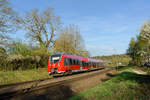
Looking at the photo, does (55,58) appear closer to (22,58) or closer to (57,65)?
(57,65)

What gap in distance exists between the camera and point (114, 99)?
24.7ft

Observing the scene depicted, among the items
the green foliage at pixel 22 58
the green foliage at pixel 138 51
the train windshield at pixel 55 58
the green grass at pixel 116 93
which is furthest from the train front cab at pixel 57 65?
the green foliage at pixel 138 51

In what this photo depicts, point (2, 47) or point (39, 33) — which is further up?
point (39, 33)

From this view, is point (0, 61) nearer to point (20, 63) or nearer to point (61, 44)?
point (20, 63)

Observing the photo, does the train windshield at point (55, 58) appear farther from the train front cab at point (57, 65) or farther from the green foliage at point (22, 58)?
the green foliage at point (22, 58)

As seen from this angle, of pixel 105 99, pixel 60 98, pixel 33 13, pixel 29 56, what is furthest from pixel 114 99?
pixel 33 13

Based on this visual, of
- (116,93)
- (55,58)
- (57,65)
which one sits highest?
(55,58)

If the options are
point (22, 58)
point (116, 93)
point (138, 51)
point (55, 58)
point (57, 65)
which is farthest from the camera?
point (138, 51)

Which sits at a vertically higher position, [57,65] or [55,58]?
[55,58]

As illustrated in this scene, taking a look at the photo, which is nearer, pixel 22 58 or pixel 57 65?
pixel 57 65

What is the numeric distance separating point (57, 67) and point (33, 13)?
59.6 ft

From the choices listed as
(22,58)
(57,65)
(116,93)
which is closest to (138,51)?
(57,65)

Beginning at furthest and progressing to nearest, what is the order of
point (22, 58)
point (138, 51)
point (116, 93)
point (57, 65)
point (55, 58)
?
1. point (138, 51)
2. point (22, 58)
3. point (55, 58)
4. point (57, 65)
5. point (116, 93)

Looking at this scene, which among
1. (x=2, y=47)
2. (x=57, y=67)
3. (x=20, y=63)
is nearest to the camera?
(x=2, y=47)
